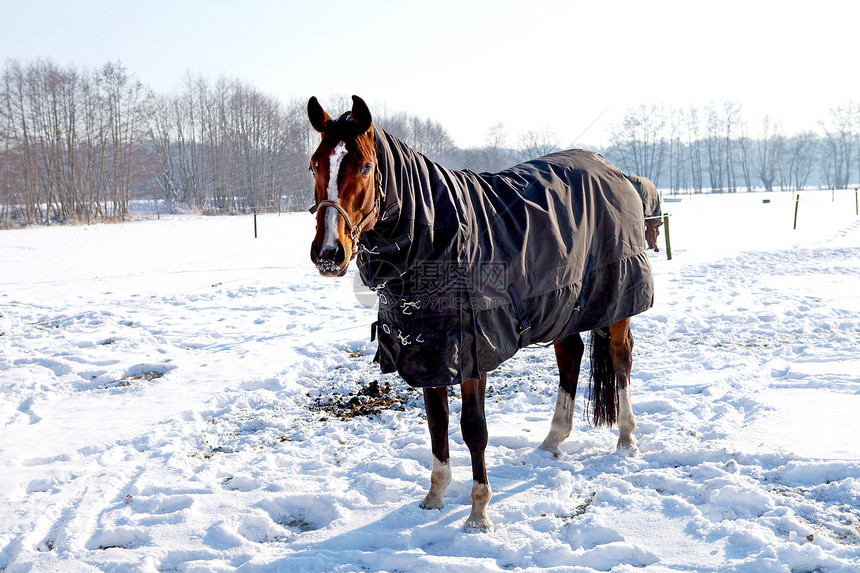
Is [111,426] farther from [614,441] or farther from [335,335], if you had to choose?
A: [614,441]

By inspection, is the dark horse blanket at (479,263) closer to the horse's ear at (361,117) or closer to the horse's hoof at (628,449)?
the horse's ear at (361,117)

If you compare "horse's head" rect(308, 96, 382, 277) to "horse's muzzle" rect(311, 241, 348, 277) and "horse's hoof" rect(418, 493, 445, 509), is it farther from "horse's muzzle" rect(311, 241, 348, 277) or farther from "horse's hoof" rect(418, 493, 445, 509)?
"horse's hoof" rect(418, 493, 445, 509)

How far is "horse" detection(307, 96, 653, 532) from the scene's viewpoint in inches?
79.7

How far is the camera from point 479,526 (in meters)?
2.39

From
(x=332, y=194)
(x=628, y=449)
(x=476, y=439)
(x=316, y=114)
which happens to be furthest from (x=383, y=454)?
(x=316, y=114)

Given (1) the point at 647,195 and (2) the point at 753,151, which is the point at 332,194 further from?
(2) the point at 753,151

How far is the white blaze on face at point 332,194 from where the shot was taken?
6.20 feet

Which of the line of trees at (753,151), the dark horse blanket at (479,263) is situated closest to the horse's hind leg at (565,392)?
the dark horse blanket at (479,263)

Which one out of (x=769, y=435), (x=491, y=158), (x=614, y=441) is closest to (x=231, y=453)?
(x=614, y=441)

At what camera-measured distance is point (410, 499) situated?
106 inches

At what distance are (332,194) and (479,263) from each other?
0.75 m

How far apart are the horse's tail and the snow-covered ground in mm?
140

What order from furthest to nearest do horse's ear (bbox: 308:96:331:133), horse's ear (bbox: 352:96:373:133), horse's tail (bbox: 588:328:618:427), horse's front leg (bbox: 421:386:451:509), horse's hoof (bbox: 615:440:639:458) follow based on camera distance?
1. horse's tail (bbox: 588:328:618:427)
2. horse's hoof (bbox: 615:440:639:458)
3. horse's front leg (bbox: 421:386:451:509)
4. horse's ear (bbox: 308:96:331:133)
5. horse's ear (bbox: 352:96:373:133)

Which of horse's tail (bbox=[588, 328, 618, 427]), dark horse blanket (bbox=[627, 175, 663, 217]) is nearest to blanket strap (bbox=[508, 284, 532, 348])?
horse's tail (bbox=[588, 328, 618, 427])
